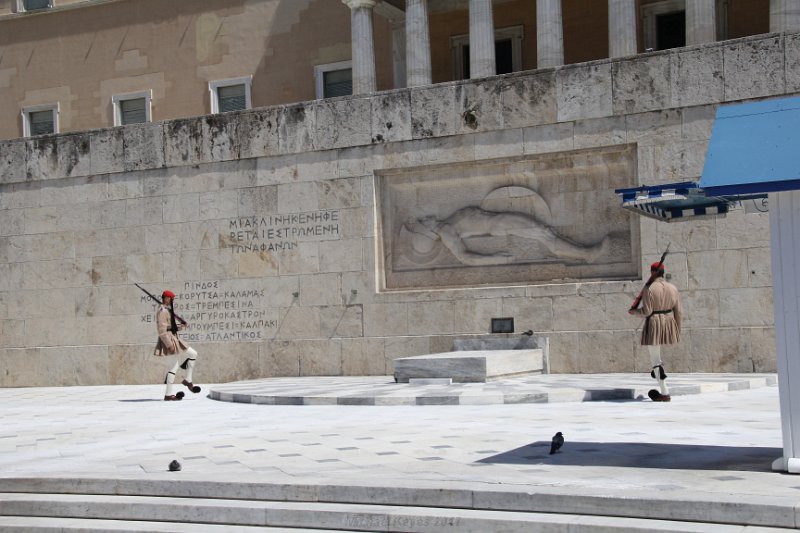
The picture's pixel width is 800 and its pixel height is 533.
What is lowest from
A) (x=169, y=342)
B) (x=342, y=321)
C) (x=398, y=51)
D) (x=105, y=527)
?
(x=105, y=527)

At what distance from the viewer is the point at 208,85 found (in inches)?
1372

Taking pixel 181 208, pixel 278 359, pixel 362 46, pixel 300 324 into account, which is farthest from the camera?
pixel 362 46

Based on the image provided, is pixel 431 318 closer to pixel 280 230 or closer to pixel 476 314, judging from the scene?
pixel 476 314

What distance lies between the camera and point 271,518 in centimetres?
770

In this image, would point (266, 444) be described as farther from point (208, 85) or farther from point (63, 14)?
point (63, 14)

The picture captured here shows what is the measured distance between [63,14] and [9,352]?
16.7 meters

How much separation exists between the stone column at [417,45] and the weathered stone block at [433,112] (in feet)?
23.8

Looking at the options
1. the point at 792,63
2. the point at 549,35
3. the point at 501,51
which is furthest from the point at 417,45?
the point at 792,63

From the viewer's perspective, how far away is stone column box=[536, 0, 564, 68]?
26.6m

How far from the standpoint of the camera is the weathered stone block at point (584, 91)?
1922cm

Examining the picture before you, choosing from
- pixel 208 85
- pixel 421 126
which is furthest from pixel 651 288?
pixel 208 85

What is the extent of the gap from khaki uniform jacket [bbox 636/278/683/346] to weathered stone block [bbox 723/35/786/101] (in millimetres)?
5405

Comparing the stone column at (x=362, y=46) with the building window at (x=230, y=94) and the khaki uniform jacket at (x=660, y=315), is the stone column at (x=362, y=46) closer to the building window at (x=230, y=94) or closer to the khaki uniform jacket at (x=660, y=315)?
the building window at (x=230, y=94)

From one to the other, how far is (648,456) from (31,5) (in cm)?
3401
